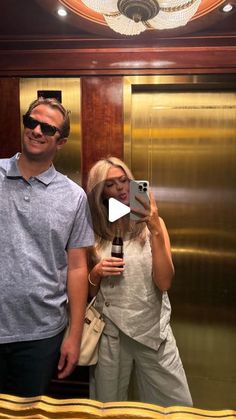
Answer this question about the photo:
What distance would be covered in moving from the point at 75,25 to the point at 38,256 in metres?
1.15

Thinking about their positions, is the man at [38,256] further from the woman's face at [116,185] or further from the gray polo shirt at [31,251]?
the woman's face at [116,185]

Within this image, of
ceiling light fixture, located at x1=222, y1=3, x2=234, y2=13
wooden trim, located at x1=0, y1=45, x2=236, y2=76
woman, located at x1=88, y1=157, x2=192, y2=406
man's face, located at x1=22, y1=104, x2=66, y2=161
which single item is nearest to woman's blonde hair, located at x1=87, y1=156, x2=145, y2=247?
woman, located at x1=88, y1=157, x2=192, y2=406

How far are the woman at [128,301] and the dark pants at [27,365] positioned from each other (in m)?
0.25

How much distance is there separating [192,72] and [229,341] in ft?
5.50

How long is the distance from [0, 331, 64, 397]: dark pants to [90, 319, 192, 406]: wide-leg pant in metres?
0.24

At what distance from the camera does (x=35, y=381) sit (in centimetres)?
128

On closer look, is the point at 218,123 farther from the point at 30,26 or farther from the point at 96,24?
the point at 30,26

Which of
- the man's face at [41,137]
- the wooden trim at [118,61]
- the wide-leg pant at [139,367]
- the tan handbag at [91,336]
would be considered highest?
the wooden trim at [118,61]

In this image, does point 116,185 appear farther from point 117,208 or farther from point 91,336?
point 91,336

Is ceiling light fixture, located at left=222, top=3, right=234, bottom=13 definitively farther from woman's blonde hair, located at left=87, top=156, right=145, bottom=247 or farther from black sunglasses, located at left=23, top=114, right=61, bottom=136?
black sunglasses, located at left=23, top=114, right=61, bottom=136

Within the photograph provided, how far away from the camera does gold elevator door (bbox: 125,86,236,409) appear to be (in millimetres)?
1970

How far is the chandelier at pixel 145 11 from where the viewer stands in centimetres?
115

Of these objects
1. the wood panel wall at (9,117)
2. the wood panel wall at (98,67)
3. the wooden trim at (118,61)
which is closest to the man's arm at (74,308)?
the wood panel wall at (98,67)

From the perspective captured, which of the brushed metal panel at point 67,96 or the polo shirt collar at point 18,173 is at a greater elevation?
the brushed metal panel at point 67,96
